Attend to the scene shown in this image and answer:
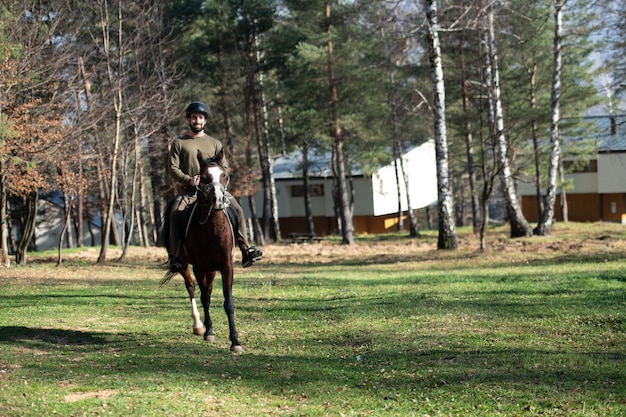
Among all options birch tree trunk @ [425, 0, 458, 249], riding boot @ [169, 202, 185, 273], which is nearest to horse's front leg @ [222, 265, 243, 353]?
riding boot @ [169, 202, 185, 273]

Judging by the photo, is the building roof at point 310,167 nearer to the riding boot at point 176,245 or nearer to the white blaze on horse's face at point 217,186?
the riding boot at point 176,245

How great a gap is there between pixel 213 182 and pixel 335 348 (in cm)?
282

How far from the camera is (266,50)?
135 ft

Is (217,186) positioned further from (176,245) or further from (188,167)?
(176,245)

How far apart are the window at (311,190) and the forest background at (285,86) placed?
754 centimetres

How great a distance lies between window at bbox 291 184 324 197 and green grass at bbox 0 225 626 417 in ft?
136

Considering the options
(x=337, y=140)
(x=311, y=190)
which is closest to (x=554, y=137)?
(x=337, y=140)

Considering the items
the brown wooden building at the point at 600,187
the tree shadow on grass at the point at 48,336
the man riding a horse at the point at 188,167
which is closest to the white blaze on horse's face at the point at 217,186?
the man riding a horse at the point at 188,167

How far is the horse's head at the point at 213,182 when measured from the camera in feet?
31.2

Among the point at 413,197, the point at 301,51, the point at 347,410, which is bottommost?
the point at 347,410

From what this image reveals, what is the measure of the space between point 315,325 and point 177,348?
2822 mm

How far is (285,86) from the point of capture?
4003 cm

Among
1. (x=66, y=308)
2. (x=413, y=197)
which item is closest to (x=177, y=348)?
(x=66, y=308)

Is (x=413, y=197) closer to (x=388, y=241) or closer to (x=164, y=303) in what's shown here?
(x=388, y=241)
